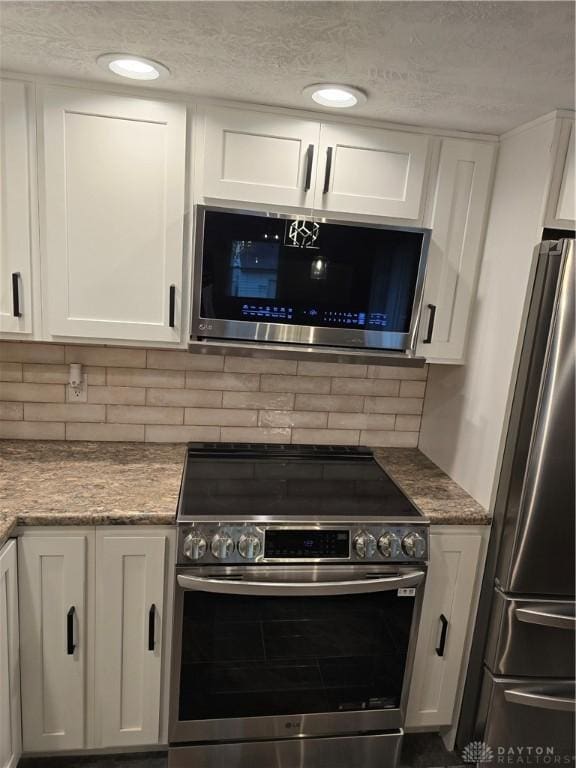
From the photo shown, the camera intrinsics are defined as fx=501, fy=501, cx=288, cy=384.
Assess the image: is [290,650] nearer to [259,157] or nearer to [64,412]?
[64,412]

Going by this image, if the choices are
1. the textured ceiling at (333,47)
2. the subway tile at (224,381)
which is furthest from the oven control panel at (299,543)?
the textured ceiling at (333,47)

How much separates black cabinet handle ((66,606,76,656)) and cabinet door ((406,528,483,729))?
1150 millimetres

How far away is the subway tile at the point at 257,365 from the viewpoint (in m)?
2.11

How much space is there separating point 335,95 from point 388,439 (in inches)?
55.2

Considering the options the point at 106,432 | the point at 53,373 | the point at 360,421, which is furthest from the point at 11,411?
the point at 360,421

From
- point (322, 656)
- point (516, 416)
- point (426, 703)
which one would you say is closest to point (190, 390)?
point (322, 656)

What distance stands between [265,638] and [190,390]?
3.24 ft

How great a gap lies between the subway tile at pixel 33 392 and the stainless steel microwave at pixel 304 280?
73cm

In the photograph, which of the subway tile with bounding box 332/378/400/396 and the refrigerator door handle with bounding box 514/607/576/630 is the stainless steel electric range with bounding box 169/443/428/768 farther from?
the subway tile with bounding box 332/378/400/396

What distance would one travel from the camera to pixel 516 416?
157cm

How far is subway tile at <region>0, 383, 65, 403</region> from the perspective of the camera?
198cm

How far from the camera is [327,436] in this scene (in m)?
2.23

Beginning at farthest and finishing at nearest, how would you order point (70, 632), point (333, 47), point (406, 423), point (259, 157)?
point (406, 423)
point (259, 157)
point (70, 632)
point (333, 47)

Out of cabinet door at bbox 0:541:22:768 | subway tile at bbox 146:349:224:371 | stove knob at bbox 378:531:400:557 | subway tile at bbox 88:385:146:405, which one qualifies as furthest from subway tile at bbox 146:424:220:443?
stove knob at bbox 378:531:400:557
